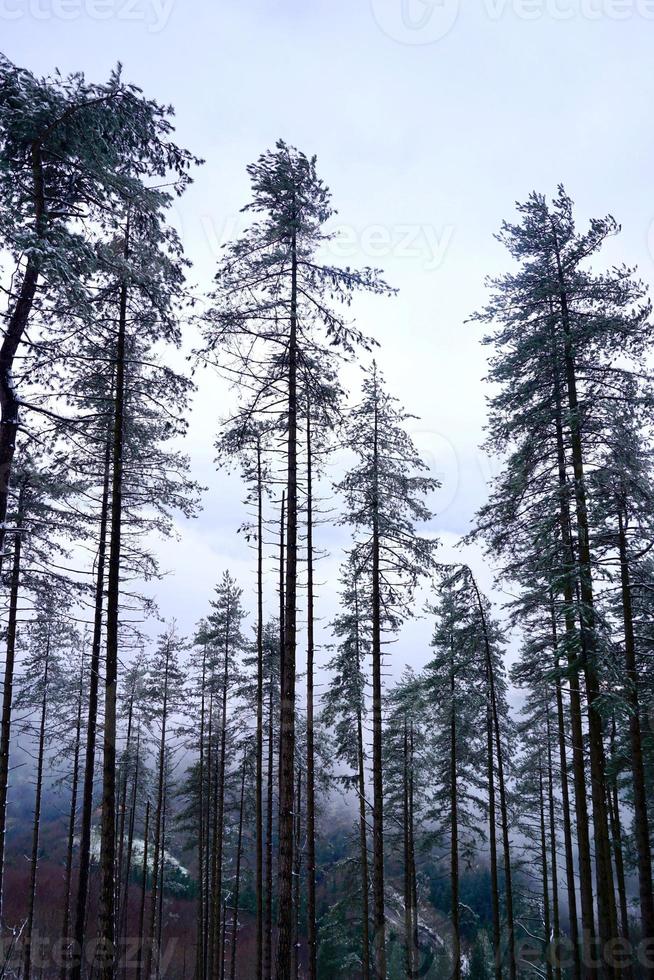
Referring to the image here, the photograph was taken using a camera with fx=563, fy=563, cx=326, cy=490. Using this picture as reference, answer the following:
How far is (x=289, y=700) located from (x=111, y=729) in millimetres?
3252

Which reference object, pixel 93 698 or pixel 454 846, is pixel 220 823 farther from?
pixel 93 698

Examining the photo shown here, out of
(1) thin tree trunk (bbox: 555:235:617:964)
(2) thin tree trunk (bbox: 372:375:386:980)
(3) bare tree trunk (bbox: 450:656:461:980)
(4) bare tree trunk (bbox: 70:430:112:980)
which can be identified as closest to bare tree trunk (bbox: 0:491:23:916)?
(4) bare tree trunk (bbox: 70:430:112:980)

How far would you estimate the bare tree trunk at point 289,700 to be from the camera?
30.8 feet

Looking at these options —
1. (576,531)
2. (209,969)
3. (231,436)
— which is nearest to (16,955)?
(209,969)

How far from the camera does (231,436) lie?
11695 mm

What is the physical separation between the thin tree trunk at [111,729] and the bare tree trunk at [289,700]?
2704 mm

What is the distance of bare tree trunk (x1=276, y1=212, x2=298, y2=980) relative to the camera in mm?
9398

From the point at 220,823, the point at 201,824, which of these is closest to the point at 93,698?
the point at 220,823

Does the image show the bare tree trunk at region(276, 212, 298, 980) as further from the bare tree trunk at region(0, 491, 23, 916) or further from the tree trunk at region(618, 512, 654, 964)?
the bare tree trunk at region(0, 491, 23, 916)

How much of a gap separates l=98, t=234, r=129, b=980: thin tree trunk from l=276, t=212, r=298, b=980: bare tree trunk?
2.70m

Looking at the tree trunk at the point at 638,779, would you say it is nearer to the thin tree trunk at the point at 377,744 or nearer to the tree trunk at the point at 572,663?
the tree trunk at the point at 572,663

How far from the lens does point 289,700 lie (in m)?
10.9

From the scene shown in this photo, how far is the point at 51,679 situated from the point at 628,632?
19571mm

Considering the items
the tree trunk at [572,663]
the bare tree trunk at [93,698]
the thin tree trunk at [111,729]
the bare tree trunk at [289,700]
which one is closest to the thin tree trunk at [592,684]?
the tree trunk at [572,663]
